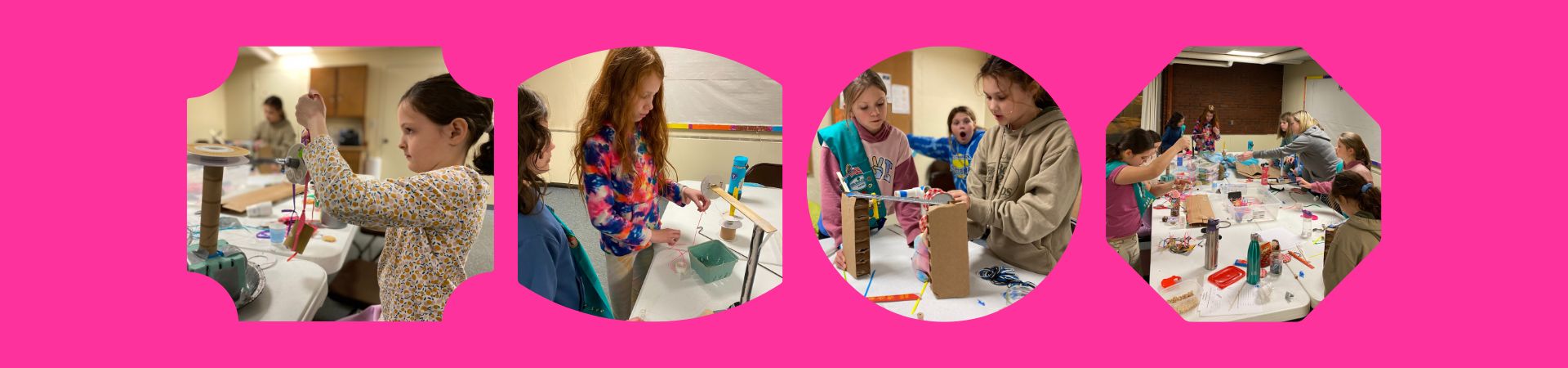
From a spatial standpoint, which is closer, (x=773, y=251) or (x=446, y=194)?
(x=446, y=194)

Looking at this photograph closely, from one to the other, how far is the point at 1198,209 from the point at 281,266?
2.67m

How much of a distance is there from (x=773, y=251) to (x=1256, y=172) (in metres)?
1.44

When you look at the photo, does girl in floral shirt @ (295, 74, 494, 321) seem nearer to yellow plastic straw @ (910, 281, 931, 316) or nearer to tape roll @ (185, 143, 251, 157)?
tape roll @ (185, 143, 251, 157)

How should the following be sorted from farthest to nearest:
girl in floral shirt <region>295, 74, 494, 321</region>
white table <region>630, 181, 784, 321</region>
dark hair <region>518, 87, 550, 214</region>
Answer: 1. white table <region>630, 181, 784, 321</region>
2. dark hair <region>518, 87, 550, 214</region>
3. girl in floral shirt <region>295, 74, 494, 321</region>

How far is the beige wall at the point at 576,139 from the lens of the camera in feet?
8.87

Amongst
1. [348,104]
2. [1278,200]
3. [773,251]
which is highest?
[348,104]

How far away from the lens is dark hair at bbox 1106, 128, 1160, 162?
275 centimetres

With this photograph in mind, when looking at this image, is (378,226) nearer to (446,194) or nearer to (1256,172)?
(446,194)

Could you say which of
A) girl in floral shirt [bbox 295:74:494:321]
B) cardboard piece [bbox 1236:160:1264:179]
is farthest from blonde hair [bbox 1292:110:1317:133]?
girl in floral shirt [bbox 295:74:494:321]

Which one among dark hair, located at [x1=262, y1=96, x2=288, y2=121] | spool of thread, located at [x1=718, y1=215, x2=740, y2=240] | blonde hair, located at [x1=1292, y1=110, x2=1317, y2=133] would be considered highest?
blonde hair, located at [x1=1292, y1=110, x2=1317, y2=133]

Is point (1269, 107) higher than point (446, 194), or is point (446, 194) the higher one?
point (1269, 107)

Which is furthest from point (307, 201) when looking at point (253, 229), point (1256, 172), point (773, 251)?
point (1256, 172)

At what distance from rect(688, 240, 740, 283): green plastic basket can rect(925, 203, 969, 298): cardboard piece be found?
578 mm

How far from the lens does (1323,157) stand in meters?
2.79
